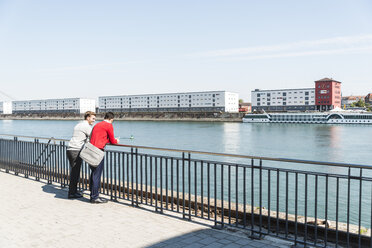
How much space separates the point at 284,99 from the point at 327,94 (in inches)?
→ 685

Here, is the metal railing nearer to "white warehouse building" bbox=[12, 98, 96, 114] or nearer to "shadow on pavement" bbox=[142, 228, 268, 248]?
"shadow on pavement" bbox=[142, 228, 268, 248]

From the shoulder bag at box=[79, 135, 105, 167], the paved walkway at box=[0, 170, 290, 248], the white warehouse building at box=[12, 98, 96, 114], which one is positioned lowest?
the paved walkway at box=[0, 170, 290, 248]

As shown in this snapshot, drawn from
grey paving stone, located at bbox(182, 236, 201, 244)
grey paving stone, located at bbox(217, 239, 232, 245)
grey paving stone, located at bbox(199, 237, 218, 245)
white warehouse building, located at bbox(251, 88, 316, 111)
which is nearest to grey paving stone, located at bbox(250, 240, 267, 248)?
grey paving stone, located at bbox(217, 239, 232, 245)

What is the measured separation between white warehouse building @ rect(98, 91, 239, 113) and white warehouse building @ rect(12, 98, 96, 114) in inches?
486

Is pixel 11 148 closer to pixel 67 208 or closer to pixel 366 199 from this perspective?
pixel 67 208

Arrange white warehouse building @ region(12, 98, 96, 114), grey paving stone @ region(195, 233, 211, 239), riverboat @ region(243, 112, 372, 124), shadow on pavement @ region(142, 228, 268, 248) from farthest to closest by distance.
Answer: white warehouse building @ region(12, 98, 96, 114), riverboat @ region(243, 112, 372, 124), grey paving stone @ region(195, 233, 211, 239), shadow on pavement @ region(142, 228, 268, 248)

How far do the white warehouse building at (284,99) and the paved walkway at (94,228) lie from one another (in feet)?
437

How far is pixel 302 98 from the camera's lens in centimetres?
13150

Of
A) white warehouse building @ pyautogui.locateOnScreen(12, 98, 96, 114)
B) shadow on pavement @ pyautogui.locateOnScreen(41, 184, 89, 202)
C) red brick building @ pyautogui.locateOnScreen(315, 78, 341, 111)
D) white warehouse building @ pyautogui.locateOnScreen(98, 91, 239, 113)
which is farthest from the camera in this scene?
white warehouse building @ pyautogui.locateOnScreen(12, 98, 96, 114)

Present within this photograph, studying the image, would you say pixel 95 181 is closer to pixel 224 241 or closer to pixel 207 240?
pixel 207 240

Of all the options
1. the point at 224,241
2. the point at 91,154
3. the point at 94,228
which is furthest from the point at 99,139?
the point at 224,241

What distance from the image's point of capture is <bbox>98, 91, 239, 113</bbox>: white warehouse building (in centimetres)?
14738

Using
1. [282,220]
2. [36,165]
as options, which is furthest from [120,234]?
[36,165]

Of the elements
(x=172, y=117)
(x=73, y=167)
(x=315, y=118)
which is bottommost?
(x=172, y=117)
